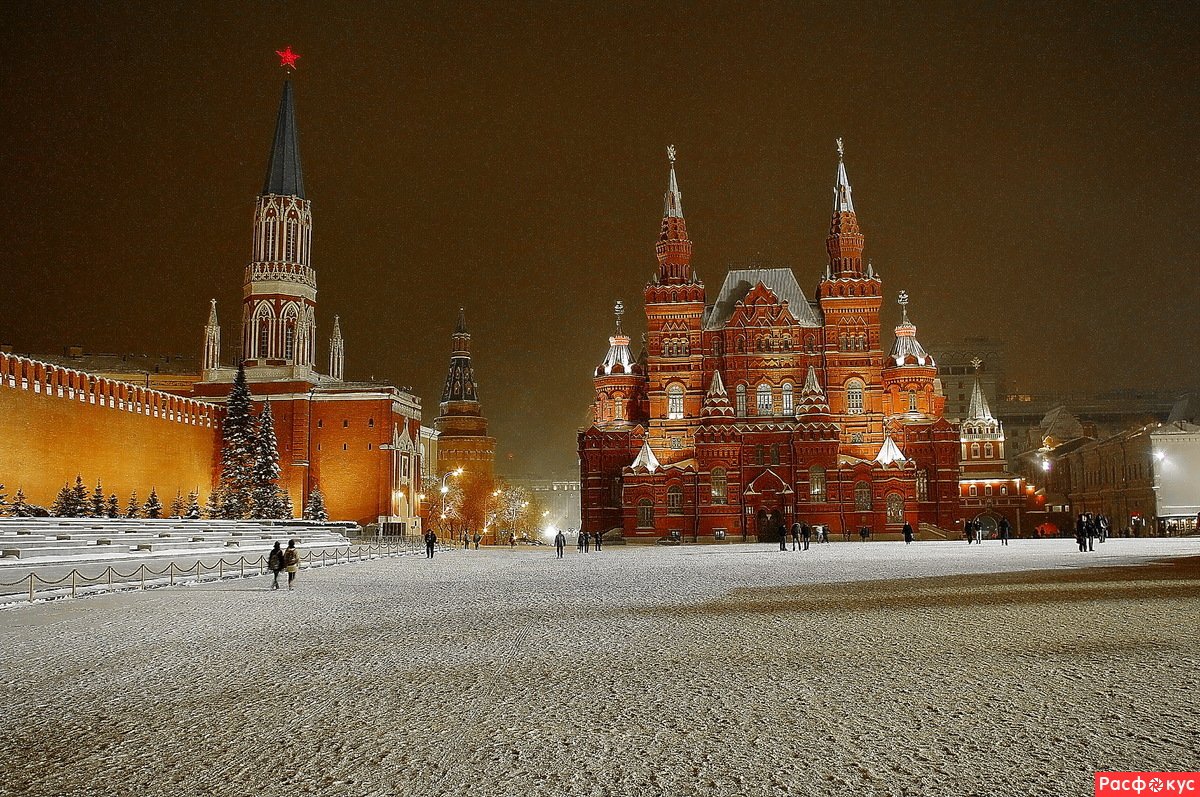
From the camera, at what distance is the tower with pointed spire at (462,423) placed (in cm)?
10806

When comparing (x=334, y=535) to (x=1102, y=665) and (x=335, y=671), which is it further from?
(x=1102, y=665)

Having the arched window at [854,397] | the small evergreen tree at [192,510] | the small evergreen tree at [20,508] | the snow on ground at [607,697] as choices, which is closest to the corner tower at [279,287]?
the small evergreen tree at [192,510]

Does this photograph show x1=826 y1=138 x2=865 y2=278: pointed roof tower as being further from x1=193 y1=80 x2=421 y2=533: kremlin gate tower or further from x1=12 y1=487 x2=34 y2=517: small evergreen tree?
x1=12 y1=487 x2=34 y2=517: small evergreen tree

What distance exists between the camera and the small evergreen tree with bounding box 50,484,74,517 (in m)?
41.0

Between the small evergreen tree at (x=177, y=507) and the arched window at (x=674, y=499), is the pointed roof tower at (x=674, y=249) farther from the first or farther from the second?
the small evergreen tree at (x=177, y=507)

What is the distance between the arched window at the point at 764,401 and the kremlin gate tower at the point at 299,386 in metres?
26.1

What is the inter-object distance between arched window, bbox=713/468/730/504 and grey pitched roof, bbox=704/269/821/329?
11627 mm

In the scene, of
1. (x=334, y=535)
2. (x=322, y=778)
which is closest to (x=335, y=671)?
(x=322, y=778)

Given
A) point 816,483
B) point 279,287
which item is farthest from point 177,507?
point 816,483

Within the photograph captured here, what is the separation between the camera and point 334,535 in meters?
51.8

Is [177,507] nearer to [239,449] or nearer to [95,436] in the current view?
[239,449]

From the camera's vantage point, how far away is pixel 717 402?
62.8 metres

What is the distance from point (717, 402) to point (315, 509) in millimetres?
27053

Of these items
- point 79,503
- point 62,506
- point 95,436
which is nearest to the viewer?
point 62,506
